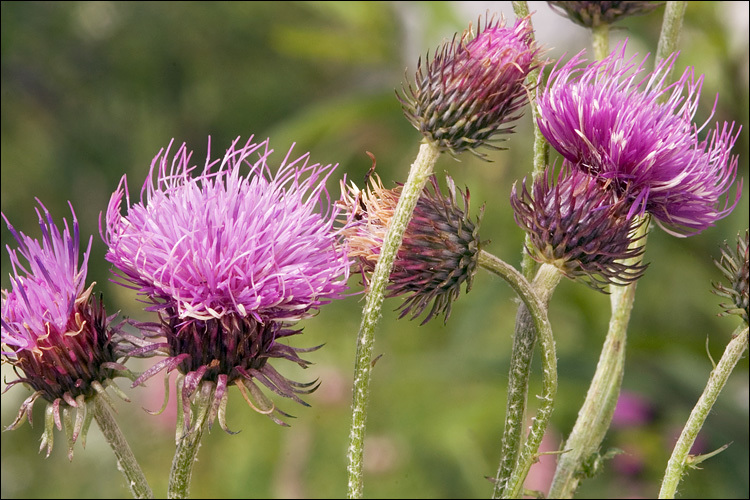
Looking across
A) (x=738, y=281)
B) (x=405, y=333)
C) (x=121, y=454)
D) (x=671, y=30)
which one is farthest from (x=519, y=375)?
(x=405, y=333)

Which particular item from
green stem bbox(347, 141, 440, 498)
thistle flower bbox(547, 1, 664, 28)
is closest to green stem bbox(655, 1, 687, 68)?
thistle flower bbox(547, 1, 664, 28)

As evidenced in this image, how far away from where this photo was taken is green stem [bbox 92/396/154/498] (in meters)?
0.98

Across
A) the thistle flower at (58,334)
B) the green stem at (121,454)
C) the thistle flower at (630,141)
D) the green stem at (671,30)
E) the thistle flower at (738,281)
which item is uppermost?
the green stem at (671,30)

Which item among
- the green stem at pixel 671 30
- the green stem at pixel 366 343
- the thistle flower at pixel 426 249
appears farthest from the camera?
the green stem at pixel 671 30

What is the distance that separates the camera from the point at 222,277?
0.96 meters

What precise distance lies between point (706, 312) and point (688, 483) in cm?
93

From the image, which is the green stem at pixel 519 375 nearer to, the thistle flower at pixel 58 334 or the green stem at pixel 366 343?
the green stem at pixel 366 343

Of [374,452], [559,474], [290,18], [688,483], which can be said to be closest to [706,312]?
[688,483]

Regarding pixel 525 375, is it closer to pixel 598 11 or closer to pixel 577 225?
pixel 577 225

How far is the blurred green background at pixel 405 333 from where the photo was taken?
214 cm

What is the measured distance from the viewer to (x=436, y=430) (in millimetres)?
2457

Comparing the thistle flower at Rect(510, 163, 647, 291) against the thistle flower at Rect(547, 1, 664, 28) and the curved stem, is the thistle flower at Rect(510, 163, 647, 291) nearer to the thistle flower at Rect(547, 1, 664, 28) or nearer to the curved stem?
the curved stem

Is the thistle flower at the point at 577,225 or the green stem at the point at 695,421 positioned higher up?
the thistle flower at the point at 577,225

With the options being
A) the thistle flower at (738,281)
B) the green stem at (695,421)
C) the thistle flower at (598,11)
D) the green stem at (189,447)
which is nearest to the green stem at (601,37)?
the thistle flower at (598,11)
